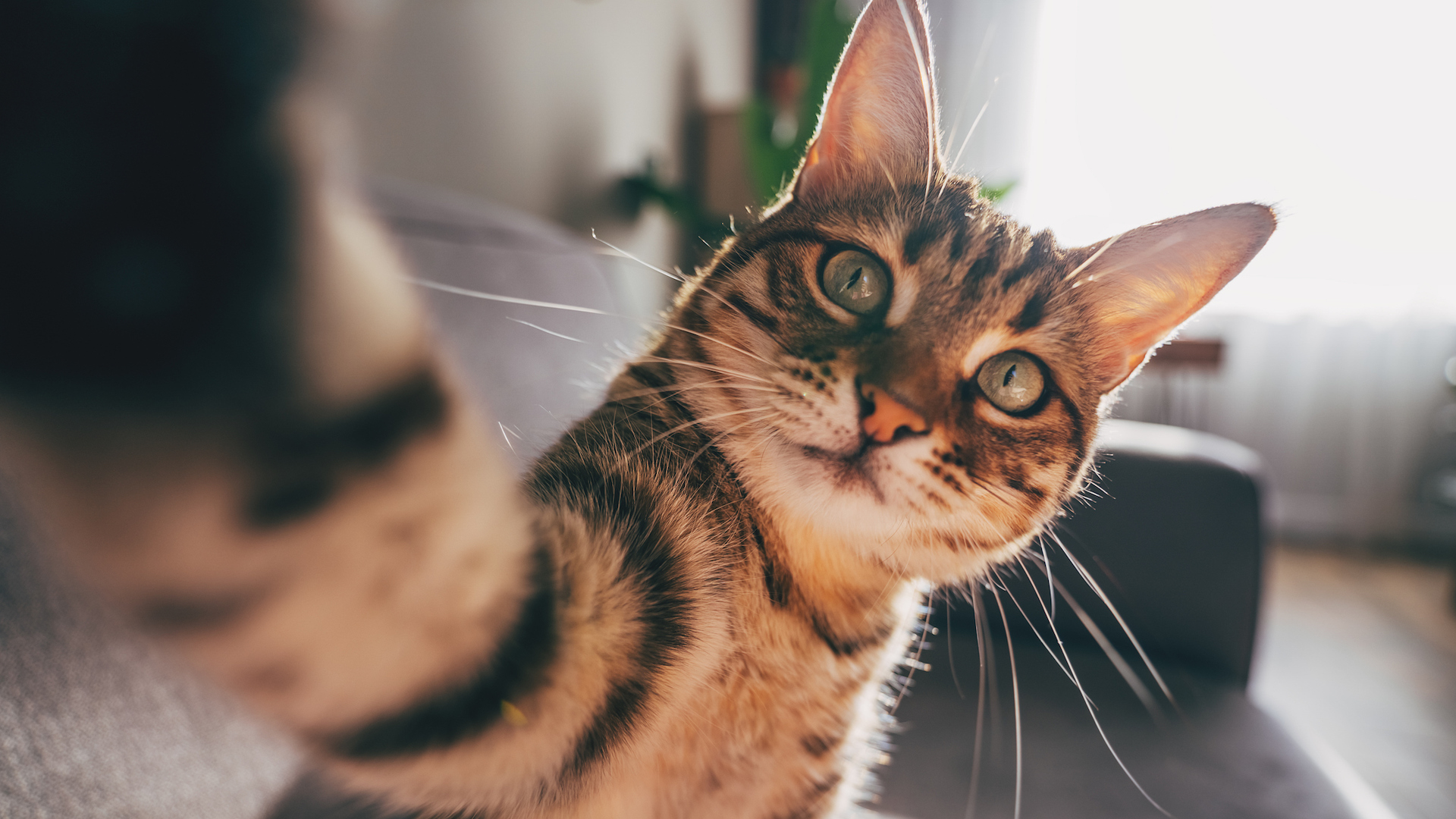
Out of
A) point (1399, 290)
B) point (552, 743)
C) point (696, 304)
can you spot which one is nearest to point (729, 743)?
point (552, 743)

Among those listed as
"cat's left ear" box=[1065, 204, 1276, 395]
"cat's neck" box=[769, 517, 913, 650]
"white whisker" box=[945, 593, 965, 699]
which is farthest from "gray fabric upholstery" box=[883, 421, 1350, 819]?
"cat's neck" box=[769, 517, 913, 650]

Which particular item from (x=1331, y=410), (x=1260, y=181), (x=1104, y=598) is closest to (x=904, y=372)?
(x=1104, y=598)

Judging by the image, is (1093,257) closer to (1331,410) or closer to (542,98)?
(542,98)

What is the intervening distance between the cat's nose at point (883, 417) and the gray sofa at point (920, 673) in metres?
0.17

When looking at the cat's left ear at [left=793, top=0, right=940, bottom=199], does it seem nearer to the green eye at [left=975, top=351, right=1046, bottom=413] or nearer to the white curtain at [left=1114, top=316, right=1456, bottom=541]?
the green eye at [left=975, top=351, right=1046, bottom=413]

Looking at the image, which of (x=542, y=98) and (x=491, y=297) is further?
(x=542, y=98)

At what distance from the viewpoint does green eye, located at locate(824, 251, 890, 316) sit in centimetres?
41

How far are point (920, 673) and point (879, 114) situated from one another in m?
0.63

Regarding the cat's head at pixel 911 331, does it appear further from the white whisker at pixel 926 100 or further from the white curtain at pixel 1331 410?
the white curtain at pixel 1331 410

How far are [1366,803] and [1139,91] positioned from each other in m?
2.00

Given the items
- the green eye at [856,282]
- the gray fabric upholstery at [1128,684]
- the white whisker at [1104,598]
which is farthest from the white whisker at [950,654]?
the green eye at [856,282]

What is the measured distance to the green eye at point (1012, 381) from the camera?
0.42 m

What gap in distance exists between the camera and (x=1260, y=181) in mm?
1314

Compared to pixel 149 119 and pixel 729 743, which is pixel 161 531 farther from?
pixel 729 743
